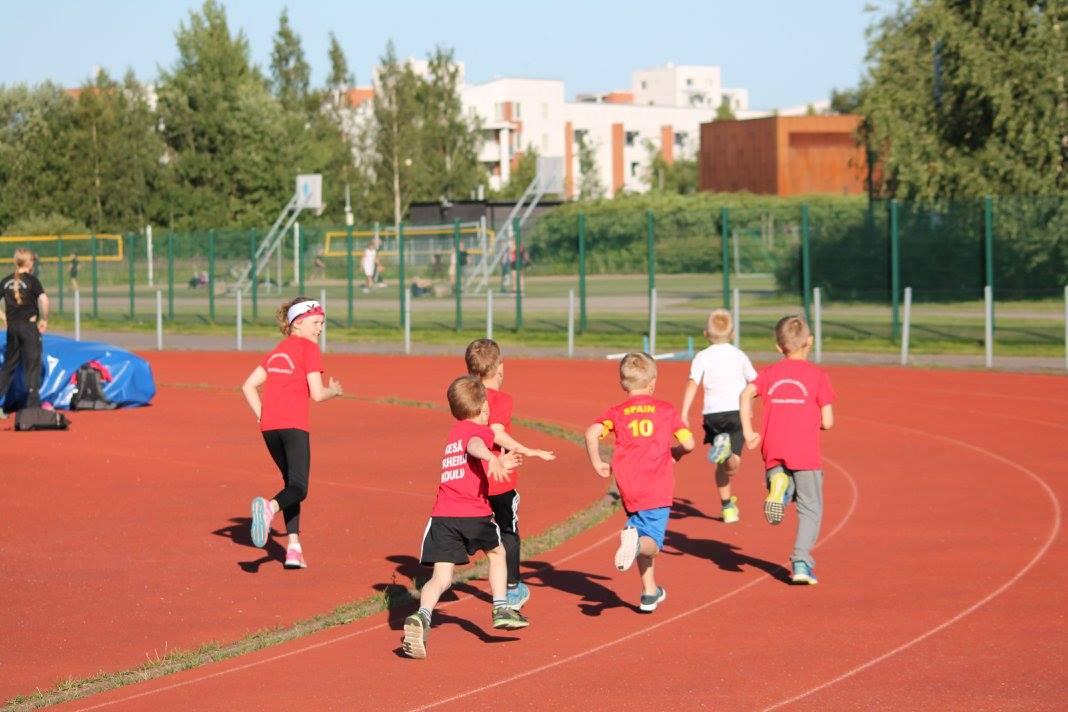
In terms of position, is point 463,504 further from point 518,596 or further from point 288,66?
point 288,66

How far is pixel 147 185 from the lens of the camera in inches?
2832

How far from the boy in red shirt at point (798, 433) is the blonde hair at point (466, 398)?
2.08 metres

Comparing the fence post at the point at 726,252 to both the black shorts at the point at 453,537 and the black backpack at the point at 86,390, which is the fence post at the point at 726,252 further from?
the black shorts at the point at 453,537

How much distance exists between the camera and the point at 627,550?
807 cm

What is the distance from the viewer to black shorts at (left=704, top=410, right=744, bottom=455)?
11.7m

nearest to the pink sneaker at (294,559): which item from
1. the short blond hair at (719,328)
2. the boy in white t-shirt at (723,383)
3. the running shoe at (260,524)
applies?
the running shoe at (260,524)

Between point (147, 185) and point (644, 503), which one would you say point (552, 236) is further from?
point (147, 185)

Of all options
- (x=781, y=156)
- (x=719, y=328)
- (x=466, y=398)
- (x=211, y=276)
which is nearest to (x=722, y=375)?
(x=719, y=328)

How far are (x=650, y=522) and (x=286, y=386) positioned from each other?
272 centimetres

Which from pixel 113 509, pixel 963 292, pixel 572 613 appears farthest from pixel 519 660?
pixel 963 292

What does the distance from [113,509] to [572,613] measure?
5.06m

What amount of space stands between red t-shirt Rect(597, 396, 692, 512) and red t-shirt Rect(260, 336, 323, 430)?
231 centimetres

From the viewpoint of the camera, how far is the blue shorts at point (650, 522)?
333 inches

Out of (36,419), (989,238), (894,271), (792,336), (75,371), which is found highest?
(989,238)
